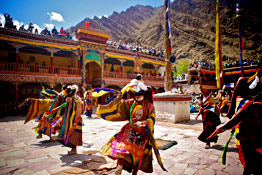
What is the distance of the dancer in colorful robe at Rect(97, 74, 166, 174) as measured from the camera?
7.63 feet

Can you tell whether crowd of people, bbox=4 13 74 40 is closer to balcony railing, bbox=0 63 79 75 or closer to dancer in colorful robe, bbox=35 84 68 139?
balcony railing, bbox=0 63 79 75

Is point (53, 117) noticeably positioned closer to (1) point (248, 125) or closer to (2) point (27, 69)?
(1) point (248, 125)

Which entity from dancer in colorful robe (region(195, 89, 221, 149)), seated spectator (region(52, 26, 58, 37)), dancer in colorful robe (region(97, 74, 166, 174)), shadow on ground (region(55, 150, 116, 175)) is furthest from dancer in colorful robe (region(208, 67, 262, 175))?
seated spectator (region(52, 26, 58, 37))

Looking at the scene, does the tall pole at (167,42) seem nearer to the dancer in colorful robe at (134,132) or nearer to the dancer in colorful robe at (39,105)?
the dancer in colorful robe at (39,105)

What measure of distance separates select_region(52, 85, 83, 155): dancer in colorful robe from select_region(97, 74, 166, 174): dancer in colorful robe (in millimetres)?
1448

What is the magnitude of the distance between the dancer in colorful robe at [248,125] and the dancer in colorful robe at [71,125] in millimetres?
2969

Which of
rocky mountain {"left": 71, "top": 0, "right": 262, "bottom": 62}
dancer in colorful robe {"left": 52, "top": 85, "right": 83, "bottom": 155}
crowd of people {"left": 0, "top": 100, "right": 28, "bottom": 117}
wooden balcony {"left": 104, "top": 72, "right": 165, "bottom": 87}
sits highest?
rocky mountain {"left": 71, "top": 0, "right": 262, "bottom": 62}

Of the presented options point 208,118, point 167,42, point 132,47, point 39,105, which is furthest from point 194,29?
point 39,105

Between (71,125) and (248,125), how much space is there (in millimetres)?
3501

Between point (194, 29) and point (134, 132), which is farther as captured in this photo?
point (194, 29)

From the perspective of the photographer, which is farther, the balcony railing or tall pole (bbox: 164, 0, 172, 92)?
the balcony railing

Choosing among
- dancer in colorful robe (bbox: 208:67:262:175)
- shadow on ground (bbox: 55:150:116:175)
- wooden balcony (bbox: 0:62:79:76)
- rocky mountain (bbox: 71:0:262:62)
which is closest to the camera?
dancer in colorful robe (bbox: 208:67:262:175)

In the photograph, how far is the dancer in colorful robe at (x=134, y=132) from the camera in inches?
91.6

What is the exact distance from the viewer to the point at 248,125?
2.35 m
